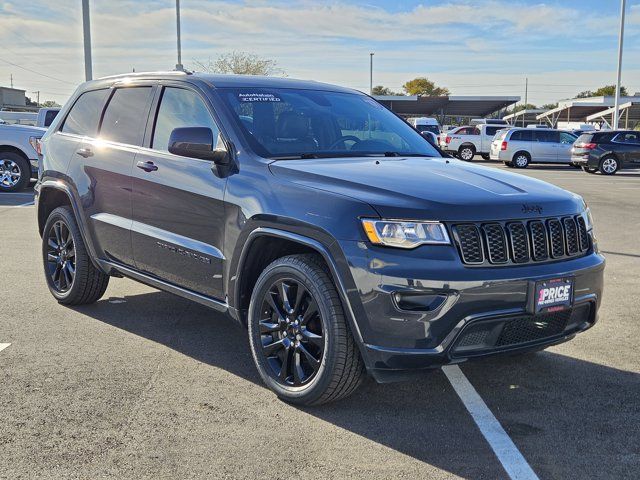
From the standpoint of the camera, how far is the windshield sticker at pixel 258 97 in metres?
4.67

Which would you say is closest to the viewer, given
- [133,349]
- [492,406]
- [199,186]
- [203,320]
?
[492,406]

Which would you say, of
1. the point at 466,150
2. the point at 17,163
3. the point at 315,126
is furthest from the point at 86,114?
the point at 466,150

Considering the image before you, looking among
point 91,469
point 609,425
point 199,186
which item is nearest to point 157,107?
point 199,186

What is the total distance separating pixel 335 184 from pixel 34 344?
2615mm

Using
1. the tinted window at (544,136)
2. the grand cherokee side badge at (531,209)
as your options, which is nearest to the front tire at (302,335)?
the grand cherokee side badge at (531,209)

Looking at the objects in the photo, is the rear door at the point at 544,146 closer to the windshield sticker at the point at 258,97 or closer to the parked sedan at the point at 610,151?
the parked sedan at the point at 610,151

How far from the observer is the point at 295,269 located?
12.5ft

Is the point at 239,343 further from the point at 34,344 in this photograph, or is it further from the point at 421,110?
the point at 421,110

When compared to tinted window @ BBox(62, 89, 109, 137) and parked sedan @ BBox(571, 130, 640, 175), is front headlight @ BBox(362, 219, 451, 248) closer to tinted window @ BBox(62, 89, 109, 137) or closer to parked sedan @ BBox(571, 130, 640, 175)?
tinted window @ BBox(62, 89, 109, 137)

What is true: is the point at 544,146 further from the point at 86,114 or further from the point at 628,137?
the point at 86,114

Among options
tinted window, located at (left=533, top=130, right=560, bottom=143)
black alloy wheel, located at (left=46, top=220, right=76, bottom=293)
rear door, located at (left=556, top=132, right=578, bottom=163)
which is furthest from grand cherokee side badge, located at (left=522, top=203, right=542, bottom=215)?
rear door, located at (left=556, top=132, right=578, bottom=163)

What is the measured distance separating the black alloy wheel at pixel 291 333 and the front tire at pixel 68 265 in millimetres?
2300

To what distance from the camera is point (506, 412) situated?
12.9 ft

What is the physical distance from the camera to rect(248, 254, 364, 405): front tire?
12.0 ft
